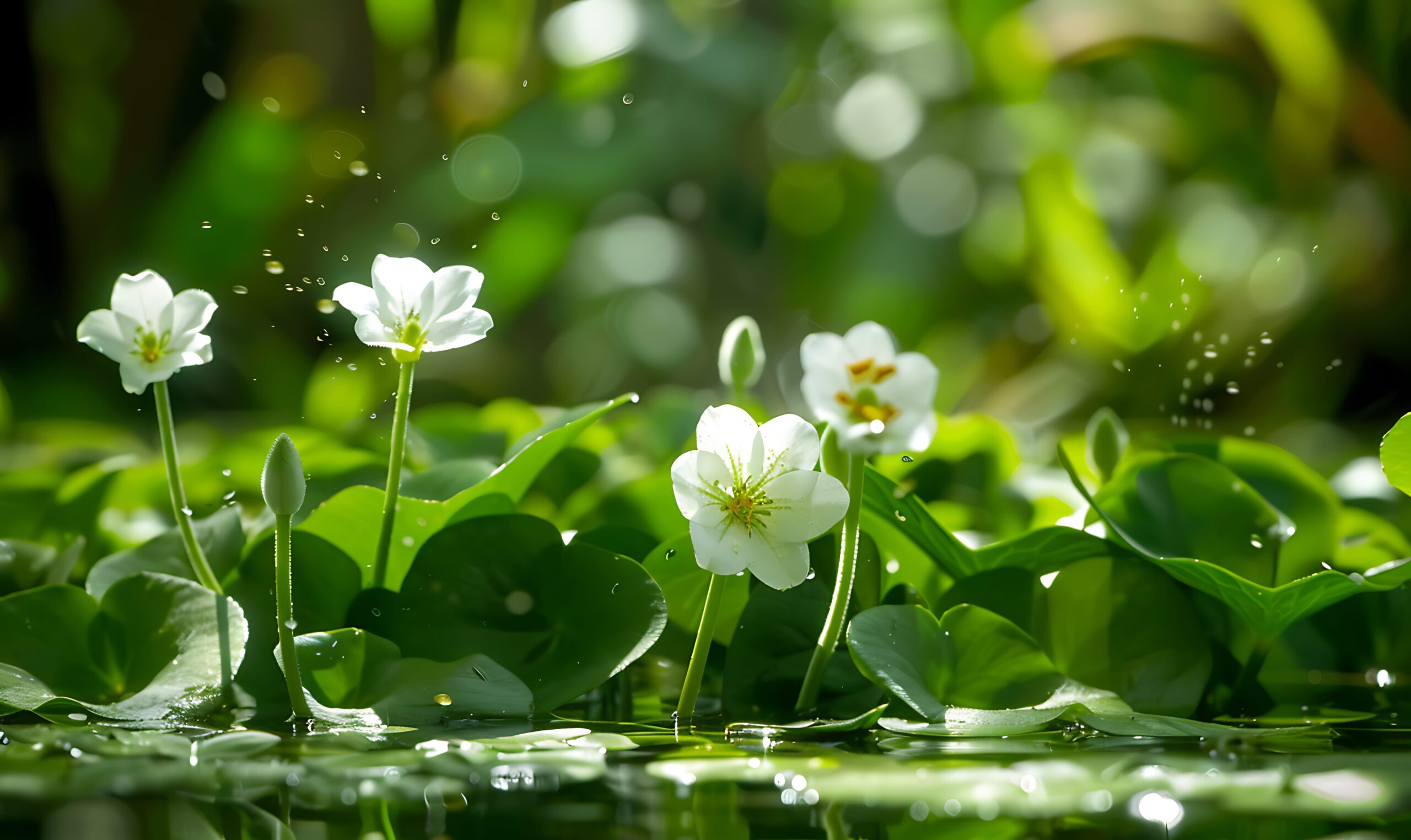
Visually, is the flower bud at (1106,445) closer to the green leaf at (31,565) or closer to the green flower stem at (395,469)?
the green flower stem at (395,469)

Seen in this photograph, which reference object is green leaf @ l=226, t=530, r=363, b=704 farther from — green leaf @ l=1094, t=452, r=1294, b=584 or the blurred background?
the blurred background

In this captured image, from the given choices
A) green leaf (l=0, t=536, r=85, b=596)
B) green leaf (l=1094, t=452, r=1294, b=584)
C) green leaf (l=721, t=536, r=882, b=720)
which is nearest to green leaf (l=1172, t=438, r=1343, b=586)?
green leaf (l=1094, t=452, r=1294, b=584)

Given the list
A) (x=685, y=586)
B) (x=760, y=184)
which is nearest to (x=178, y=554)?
(x=685, y=586)

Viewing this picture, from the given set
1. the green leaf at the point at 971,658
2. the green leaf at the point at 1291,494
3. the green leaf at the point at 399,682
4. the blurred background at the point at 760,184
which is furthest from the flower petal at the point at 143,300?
the blurred background at the point at 760,184

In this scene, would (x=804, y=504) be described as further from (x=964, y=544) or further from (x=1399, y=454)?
(x=1399, y=454)

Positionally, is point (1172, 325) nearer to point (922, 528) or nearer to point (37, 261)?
point (922, 528)

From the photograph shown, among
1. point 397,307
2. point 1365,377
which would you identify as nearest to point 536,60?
point 1365,377
